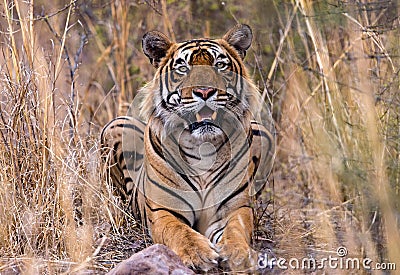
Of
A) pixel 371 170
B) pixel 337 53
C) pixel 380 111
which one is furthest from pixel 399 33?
pixel 337 53

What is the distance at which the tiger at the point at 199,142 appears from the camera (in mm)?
4047

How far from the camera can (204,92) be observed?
3.96 meters

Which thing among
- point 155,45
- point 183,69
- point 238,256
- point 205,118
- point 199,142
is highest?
point 155,45

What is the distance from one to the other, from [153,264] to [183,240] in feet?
1.68

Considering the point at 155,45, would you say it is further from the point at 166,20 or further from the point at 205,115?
the point at 166,20

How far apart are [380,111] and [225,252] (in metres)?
1.39

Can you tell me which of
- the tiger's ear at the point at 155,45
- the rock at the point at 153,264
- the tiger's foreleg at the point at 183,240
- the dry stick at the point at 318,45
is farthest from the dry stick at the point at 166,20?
the rock at the point at 153,264

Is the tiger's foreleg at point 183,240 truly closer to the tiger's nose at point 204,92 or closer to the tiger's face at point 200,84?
the tiger's face at point 200,84

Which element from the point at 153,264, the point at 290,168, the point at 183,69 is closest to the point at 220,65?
the point at 183,69

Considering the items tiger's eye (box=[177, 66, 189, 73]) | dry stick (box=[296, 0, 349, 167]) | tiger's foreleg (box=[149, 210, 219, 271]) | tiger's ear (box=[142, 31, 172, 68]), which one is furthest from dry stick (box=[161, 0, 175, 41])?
tiger's foreleg (box=[149, 210, 219, 271])

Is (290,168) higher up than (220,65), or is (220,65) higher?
(220,65)

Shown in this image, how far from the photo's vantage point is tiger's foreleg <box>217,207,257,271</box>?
368cm

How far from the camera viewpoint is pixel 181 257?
3662 mm

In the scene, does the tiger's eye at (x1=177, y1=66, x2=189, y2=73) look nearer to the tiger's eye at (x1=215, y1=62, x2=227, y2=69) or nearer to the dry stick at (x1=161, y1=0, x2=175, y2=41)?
the tiger's eye at (x1=215, y1=62, x2=227, y2=69)
